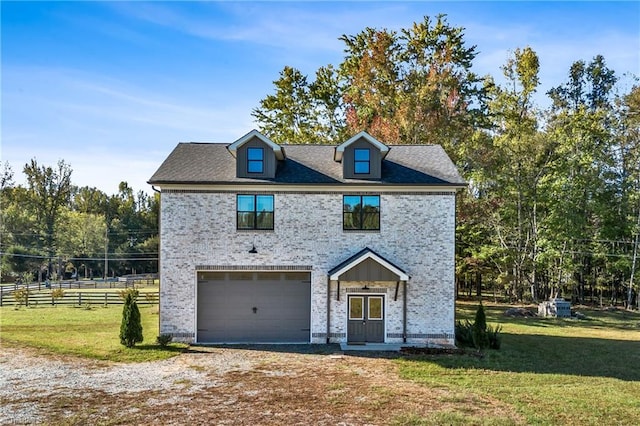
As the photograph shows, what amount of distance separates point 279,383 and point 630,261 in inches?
1320

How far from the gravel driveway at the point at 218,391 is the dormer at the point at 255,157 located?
23.4ft

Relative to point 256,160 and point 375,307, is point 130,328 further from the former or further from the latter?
point 375,307

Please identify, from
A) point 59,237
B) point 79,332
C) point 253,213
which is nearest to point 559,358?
point 253,213

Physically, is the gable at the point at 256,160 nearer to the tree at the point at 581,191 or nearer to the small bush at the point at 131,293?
the small bush at the point at 131,293

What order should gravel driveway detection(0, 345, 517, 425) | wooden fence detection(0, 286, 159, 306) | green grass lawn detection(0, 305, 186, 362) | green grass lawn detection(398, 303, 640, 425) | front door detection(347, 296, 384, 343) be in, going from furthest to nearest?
wooden fence detection(0, 286, 159, 306)
front door detection(347, 296, 384, 343)
green grass lawn detection(0, 305, 186, 362)
green grass lawn detection(398, 303, 640, 425)
gravel driveway detection(0, 345, 517, 425)

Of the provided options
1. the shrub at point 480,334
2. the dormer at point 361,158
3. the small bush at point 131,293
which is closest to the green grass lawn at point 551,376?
the shrub at point 480,334

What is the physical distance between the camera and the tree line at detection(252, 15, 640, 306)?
3516 cm

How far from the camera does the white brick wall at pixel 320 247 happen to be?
18.9 metres

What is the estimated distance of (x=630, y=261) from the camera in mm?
36031

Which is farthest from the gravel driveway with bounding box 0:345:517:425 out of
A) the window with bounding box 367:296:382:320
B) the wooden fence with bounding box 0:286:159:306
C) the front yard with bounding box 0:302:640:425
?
the wooden fence with bounding box 0:286:159:306

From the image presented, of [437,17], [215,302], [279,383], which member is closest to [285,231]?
[215,302]

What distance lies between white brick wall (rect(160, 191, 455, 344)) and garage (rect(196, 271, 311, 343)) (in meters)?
0.41

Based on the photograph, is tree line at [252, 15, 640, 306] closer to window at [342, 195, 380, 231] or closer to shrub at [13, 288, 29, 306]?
window at [342, 195, 380, 231]

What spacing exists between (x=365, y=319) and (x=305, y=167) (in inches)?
267
